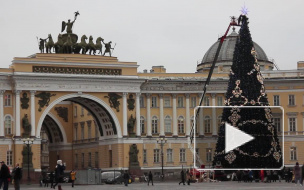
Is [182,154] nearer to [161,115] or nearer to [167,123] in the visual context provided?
[167,123]

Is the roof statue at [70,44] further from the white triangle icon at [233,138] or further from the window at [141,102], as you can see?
the white triangle icon at [233,138]


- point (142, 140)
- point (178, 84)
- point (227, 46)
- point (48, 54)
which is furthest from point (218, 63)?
point (48, 54)

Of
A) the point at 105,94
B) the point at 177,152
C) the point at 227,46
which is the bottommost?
the point at 177,152

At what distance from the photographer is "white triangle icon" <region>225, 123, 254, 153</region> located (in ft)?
51.6

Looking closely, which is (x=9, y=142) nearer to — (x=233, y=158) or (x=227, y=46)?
(x=227, y=46)

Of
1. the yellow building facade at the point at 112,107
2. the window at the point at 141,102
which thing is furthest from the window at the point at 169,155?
the window at the point at 141,102

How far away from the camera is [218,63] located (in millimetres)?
105125

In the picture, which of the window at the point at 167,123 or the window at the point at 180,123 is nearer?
the window at the point at 167,123

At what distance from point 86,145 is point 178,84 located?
15228mm

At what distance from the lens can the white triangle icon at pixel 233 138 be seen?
15.7 m

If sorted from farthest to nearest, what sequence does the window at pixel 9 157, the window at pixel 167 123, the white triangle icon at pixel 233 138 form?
the window at pixel 167 123, the window at pixel 9 157, the white triangle icon at pixel 233 138

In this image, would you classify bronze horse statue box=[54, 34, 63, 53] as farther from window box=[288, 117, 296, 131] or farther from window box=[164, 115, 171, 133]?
window box=[288, 117, 296, 131]

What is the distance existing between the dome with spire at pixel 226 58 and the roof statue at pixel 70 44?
19.5m

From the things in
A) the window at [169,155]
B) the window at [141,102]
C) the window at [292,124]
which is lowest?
the window at [169,155]
